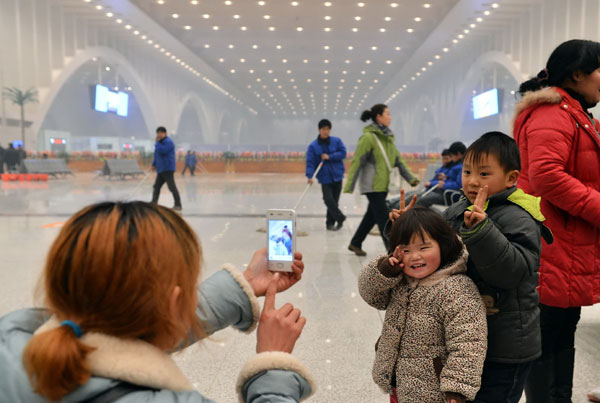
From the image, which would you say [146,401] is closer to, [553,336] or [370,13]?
[553,336]

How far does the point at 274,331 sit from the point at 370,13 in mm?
16775

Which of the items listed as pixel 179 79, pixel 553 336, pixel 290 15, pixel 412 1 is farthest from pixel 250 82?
pixel 553 336

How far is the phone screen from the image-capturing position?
54.7 inches

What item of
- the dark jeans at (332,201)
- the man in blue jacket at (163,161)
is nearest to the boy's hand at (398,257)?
the dark jeans at (332,201)

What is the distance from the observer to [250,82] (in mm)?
29094

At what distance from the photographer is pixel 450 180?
209 inches

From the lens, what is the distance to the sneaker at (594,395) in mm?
2232

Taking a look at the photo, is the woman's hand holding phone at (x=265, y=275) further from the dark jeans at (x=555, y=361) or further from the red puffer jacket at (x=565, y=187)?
the dark jeans at (x=555, y=361)

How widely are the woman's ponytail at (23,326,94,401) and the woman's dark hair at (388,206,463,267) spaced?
975mm

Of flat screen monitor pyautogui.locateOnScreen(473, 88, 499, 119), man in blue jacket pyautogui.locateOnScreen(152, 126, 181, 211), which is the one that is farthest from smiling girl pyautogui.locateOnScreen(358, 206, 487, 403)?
flat screen monitor pyautogui.locateOnScreen(473, 88, 499, 119)

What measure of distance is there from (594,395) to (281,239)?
5.63ft

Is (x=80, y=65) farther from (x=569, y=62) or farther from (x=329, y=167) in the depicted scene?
(x=569, y=62)

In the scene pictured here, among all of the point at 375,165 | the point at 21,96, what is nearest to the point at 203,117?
the point at 21,96

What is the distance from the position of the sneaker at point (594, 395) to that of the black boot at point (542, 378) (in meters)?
0.46
